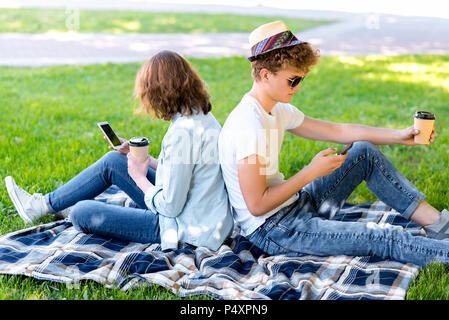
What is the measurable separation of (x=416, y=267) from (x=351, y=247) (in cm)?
37

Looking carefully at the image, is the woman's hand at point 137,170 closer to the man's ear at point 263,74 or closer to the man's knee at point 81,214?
the man's knee at point 81,214

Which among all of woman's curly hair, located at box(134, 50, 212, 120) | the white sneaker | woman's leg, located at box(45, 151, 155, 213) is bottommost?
the white sneaker

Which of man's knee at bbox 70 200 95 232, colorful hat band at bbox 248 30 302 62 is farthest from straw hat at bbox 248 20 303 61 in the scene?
man's knee at bbox 70 200 95 232

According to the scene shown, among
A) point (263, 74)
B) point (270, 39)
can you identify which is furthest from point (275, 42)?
point (263, 74)

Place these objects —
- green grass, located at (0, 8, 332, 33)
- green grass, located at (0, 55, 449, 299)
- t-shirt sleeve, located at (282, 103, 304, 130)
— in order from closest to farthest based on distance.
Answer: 1. t-shirt sleeve, located at (282, 103, 304, 130)
2. green grass, located at (0, 55, 449, 299)
3. green grass, located at (0, 8, 332, 33)

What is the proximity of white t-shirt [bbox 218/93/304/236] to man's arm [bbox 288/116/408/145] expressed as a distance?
29 cm

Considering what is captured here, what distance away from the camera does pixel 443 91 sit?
806cm

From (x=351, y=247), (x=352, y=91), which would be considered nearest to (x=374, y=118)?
(x=352, y=91)

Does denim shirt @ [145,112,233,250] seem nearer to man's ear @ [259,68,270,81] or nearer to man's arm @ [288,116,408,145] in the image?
man's ear @ [259,68,270,81]

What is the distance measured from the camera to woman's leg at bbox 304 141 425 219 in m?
3.41

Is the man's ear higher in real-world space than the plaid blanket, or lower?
higher

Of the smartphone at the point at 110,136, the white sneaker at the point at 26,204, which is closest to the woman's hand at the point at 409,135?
the smartphone at the point at 110,136

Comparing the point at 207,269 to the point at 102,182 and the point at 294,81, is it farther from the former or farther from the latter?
the point at 294,81

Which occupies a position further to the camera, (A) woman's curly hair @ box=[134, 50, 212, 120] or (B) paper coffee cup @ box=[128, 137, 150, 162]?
(B) paper coffee cup @ box=[128, 137, 150, 162]
